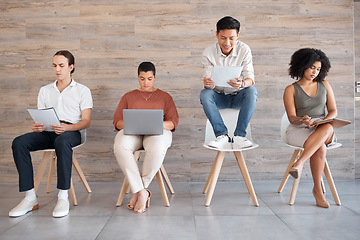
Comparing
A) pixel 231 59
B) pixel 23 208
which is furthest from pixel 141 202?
pixel 231 59

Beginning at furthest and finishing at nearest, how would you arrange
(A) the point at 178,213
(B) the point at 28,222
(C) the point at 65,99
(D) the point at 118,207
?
(C) the point at 65,99, (D) the point at 118,207, (A) the point at 178,213, (B) the point at 28,222

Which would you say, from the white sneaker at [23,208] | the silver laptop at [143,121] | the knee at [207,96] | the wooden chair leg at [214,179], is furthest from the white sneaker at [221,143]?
the white sneaker at [23,208]

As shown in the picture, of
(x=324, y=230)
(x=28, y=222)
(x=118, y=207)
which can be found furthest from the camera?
(x=118, y=207)

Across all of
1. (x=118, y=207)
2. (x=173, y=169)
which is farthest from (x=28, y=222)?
(x=173, y=169)

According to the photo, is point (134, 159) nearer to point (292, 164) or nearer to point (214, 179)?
point (214, 179)

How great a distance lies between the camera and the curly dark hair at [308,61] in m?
2.60

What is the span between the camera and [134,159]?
2432 mm

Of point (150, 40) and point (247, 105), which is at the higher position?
point (150, 40)

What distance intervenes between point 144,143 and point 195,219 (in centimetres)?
71

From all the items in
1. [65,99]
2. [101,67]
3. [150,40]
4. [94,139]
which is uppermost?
[150,40]

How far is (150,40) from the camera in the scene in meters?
3.37

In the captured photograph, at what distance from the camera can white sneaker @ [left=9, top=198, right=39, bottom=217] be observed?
2.29m

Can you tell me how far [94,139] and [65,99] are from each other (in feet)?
2.46

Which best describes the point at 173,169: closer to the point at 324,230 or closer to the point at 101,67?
the point at 101,67
